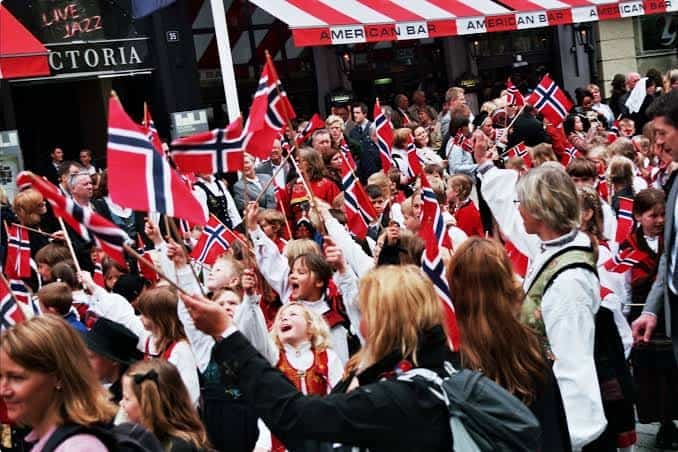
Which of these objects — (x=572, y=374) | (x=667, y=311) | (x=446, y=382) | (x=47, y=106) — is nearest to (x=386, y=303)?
(x=446, y=382)

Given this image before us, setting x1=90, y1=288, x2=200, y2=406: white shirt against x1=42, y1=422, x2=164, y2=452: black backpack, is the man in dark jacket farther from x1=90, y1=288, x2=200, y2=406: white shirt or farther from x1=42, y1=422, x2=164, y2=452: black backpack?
x1=42, y1=422, x2=164, y2=452: black backpack

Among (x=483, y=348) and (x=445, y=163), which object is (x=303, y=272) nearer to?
(x=483, y=348)

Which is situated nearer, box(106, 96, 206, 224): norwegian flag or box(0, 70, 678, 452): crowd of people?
box(0, 70, 678, 452): crowd of people

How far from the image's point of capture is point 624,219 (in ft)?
27.8

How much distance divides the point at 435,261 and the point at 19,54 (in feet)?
31.0

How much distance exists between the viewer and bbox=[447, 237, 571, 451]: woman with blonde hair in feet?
14.6

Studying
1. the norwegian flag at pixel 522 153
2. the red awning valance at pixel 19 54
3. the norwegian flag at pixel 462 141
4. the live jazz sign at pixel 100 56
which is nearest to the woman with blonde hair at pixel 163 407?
the norwegian flag at pixel 522 153

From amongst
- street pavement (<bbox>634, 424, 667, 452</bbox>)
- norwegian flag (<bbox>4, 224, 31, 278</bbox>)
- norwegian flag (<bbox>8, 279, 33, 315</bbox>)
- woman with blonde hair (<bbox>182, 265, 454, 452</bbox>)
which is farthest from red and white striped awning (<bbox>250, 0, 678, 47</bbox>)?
woman with blonde hair (<bbox>182, 265, 454, 452</bbox>)

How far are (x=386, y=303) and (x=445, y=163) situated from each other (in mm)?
9312

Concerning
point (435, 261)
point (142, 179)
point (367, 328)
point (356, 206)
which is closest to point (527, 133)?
point (356, 206)

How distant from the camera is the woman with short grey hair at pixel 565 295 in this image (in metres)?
4.62

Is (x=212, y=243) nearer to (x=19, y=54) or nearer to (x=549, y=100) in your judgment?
(x=549, y=100)

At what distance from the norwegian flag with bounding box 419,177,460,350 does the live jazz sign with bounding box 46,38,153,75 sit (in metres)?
9.62

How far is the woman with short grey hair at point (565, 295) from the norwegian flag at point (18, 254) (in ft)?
17.4
